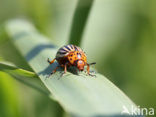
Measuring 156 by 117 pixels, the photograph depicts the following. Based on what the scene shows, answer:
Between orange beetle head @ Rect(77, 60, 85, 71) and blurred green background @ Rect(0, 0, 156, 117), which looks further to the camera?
blurred green background @ Rect(0, 0, 156, 117)

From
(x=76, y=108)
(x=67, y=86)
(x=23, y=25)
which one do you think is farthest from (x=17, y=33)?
(x=76, y=108)

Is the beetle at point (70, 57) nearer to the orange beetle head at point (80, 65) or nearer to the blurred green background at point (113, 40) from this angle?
the orange beetle head at point (80, 65)

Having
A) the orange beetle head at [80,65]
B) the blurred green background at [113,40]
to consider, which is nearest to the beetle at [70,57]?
the orange beetle head at [80,65]

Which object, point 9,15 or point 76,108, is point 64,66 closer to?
point 76,108

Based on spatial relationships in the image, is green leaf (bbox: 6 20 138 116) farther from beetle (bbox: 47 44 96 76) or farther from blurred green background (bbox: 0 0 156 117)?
blurred green background (bbox: 0 0 156 117)

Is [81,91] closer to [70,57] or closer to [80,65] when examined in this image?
[80,65]

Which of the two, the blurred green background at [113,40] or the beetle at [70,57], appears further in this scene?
the blurred green background at [113,40]

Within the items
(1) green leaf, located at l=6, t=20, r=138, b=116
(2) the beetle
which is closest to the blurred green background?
(2) the beetle
